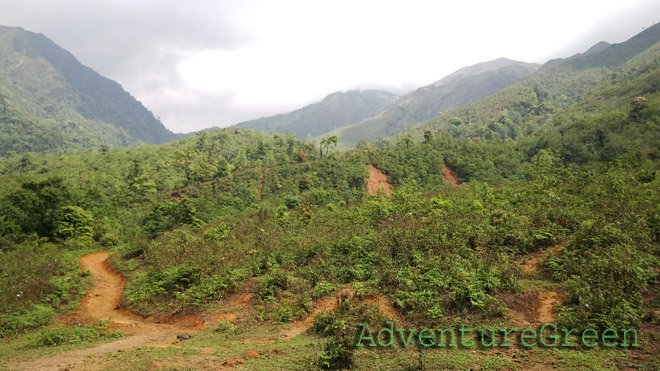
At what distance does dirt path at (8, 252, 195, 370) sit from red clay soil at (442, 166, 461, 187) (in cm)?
3173

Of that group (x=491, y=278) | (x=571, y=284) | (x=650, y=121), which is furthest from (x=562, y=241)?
(x=650, y=121)

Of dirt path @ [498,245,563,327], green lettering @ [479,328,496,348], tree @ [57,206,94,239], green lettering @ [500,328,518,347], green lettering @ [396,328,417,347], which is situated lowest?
dirt path @ [498,245,563,327]

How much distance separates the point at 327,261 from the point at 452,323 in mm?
4987

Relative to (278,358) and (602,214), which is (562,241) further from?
(278,358)

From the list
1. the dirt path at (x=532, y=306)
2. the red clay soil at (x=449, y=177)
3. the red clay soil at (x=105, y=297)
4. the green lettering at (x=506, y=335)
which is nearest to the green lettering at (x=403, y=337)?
the green lettering at (x=506, y=335)

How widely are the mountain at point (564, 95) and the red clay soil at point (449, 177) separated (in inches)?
833

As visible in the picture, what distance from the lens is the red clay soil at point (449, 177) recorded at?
121ft

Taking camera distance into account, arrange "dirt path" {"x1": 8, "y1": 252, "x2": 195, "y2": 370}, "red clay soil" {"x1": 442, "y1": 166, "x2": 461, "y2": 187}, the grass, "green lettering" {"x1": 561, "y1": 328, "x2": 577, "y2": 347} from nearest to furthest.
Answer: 1. the grass
2. "green lettering" {"x1": 561, "y1": 328, "x2": 577, "y2": 347}
3. "dirt path" {"x1": 8, "y1": 252, "x2": 195, "y2": 370}
4. "red clay soil" {"x1": 442, "y1": 166, "x2": 461, "y2": 187}

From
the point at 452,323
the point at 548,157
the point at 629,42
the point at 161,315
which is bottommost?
the point at 548,157

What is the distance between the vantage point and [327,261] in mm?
10844

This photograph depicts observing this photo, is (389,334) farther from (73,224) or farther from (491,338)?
(73,224)

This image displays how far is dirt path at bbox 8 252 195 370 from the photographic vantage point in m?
5.95

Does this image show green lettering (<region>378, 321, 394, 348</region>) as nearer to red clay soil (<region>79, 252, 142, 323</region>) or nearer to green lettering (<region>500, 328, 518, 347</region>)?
green lettering (<region>500, 328, 518, 347</region>)

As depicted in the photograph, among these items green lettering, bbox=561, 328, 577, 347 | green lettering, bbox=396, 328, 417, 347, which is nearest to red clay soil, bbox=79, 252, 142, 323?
green lettering, bbox=396, 328, 417, 347
